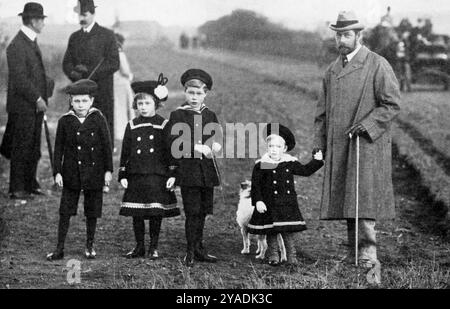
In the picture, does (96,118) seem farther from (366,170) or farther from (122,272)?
(366,170)

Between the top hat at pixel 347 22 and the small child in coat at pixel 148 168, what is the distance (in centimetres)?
150

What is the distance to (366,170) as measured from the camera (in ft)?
20.9

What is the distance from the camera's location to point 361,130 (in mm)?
6270

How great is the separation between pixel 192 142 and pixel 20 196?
12.1 ft

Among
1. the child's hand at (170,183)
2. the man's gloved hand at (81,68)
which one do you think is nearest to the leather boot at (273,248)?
the child's hand at (170,183)

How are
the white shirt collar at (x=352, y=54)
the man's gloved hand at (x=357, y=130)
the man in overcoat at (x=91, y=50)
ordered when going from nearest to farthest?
the man's gloved hand at (x=357, y=130) → the white shirt collar at (x=352, y=54) → the man in overcoat at (x=91, y=50)

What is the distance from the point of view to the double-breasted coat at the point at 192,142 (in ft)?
22.0

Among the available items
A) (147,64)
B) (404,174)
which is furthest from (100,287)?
(147,64)

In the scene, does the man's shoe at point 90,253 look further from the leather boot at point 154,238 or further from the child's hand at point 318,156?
the child's hand at point 318,156

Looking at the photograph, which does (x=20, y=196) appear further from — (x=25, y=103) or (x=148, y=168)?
(x=148, y=168)

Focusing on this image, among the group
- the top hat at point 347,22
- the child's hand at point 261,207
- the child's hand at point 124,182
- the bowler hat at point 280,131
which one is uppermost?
the top hat at point 347,22

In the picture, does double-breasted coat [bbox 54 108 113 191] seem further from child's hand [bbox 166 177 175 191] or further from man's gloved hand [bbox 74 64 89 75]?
man's gloved hand [bbox 74 64 89 75]

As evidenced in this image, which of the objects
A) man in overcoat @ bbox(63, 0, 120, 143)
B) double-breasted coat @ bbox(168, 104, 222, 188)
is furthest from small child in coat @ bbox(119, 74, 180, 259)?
man in overcoat @ bbox(63, 0, 120, 143)

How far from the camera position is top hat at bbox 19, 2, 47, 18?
952 centimetres
